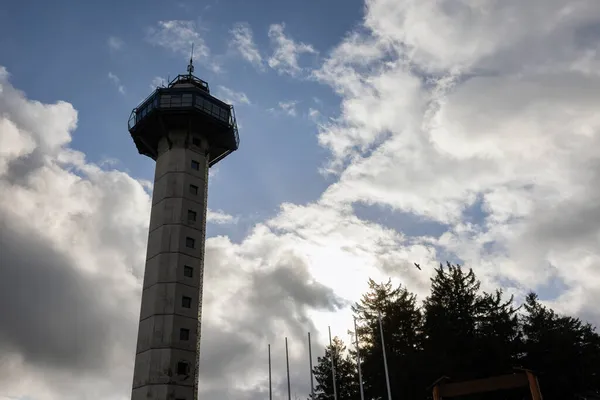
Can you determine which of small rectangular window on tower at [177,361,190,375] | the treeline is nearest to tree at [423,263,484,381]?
the treeline

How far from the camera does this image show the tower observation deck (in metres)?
48.4

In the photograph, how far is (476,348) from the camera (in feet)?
173

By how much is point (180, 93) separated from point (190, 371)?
33145 mm

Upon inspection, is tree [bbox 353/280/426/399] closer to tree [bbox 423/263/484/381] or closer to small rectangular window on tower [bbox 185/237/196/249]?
tree [bbox 423/263/484/381]

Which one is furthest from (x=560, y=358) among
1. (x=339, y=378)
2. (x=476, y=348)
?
(x=339, y=378)

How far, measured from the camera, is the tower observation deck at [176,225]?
4841 cm

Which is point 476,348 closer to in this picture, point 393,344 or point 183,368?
point 393,344

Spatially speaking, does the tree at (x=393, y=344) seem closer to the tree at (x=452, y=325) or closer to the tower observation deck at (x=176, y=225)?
the tree at (x=452, y=325)

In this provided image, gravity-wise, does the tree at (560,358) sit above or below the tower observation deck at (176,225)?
below

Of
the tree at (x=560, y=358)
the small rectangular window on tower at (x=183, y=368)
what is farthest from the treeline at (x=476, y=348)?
the small rectangular window on tower at (x=183, y=368)

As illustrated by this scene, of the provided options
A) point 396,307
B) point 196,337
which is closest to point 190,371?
point 196,337

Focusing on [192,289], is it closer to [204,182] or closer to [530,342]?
[204,182]

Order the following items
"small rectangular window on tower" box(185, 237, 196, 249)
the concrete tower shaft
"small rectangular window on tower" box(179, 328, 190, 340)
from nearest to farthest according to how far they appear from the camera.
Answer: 1. the concrete tower shaft
2. "small rectangular window on tower" box(179, 328, 190, 340)
3. "small rectangular window on tower" box(185, 237, 196, 249)

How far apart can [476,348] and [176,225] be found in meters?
34.9
